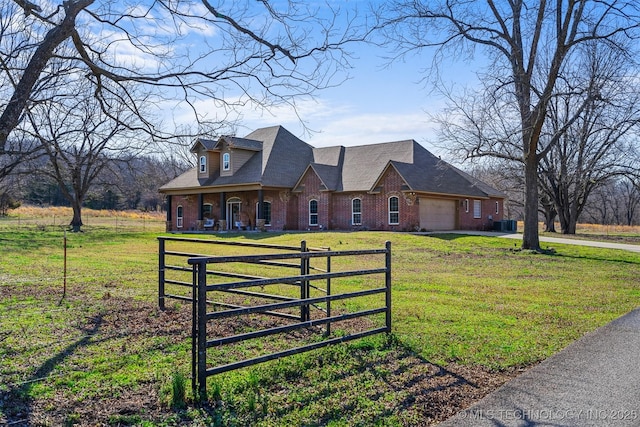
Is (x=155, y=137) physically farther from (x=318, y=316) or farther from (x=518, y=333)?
(x=518, y=333)

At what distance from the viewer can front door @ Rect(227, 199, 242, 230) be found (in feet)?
124

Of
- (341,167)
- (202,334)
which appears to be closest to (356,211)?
(341,167)

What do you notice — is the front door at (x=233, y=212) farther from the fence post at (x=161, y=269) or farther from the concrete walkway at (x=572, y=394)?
the concrete walkway at (x=572, y=394)

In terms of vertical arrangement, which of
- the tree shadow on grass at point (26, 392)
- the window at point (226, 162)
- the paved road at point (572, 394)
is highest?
the window at point (226, 162)

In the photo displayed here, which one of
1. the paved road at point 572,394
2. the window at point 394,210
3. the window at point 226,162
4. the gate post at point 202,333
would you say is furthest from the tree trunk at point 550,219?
the gate post at point 202,333

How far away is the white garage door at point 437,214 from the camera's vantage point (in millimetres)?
31734

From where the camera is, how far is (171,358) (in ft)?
19.2

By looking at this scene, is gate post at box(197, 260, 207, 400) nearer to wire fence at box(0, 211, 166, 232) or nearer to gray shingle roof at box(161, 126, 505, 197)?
gray shingle roof at box(161, 126, 505, 197)

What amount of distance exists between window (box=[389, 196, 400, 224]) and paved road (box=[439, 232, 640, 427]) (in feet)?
81.1

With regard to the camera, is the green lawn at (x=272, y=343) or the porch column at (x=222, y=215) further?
the porch column at (x=222, y=215)

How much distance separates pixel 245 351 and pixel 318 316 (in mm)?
2348

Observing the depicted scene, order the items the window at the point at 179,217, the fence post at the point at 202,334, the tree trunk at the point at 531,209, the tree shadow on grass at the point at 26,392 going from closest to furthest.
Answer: the tree shadow on grass at the point at 26,392 < the fence post at the point at 202,334 < the tree trunk at the point at 531,209 < the window at the point at 179,217

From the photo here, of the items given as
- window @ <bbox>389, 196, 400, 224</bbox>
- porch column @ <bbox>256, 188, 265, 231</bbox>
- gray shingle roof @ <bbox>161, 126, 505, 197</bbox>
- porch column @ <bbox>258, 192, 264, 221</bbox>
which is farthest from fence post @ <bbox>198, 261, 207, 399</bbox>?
porch column @ <bbox>258, 192, 264, 221</bbox>

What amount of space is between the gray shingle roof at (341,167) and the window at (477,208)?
675mm
